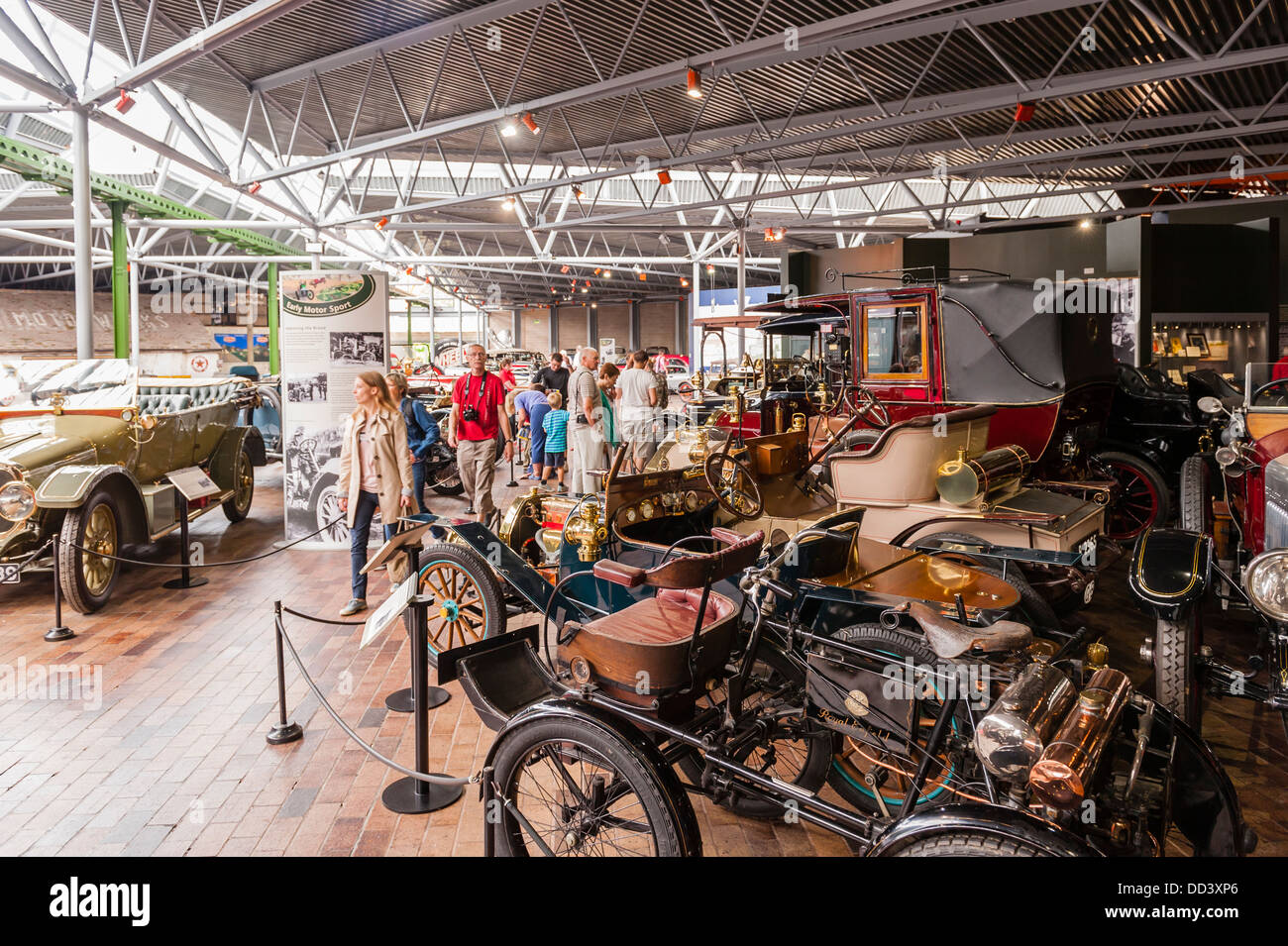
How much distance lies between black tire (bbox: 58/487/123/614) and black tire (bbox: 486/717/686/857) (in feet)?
14.0

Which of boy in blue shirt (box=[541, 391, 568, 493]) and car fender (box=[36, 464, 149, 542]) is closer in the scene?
car fender (box=[36, 464, 149, 542])

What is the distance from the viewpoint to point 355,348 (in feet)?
24.3

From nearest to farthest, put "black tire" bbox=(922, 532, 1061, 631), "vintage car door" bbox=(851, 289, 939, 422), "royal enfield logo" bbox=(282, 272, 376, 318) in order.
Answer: "black tire" bbox=(922, 532, 1061, 631), "vintage car door" bbox=(851, 289, 939, 422), "royal enfield logo" bbox=(282, 272, 376, 318)

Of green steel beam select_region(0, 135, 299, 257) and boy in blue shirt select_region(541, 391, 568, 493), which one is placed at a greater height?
green steel beam select_region(0, 135, 299, 257)

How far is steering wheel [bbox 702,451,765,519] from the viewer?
4832mm

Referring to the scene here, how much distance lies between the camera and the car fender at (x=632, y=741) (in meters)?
2.21

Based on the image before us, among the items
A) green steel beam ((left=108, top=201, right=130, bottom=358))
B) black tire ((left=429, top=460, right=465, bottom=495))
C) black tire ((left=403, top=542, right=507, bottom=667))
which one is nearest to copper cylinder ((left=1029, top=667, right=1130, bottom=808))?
black tire ((left=403, top=542, right=507, bottom=667))

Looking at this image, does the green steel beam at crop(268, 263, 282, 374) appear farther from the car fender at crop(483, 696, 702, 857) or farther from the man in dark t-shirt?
the car fender at crop(483, 696, 702, 857)

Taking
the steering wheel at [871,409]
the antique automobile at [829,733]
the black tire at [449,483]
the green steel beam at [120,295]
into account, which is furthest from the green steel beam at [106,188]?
the antique automobile at [829,733]

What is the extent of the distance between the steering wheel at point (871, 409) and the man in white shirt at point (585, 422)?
9.31 feet

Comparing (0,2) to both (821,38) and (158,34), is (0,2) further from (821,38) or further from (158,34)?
(821,38)

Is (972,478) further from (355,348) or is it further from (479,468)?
(355,348)

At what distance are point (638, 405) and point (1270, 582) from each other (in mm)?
7438

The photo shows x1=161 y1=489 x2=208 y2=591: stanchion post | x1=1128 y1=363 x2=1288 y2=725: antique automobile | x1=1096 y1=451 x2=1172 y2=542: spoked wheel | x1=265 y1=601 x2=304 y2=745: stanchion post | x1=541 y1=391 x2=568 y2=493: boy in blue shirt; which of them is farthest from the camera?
x1=541 y1=391 x2=568 y2=493: boy in blue shirt
